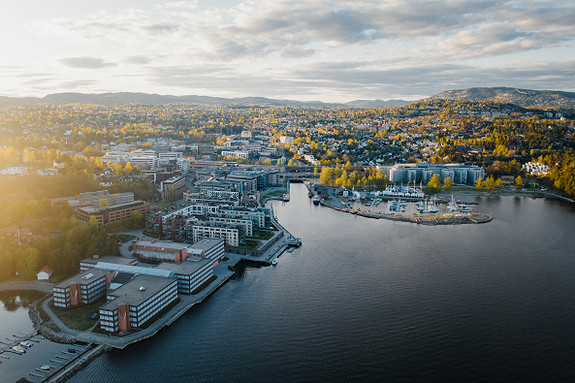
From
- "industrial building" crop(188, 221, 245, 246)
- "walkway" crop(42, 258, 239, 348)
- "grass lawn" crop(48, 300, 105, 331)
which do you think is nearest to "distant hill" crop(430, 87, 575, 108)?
"industrial building" crop(188, 221, 245, 246)

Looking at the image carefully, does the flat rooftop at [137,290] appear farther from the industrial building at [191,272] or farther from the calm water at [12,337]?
the calm water at [12,337]

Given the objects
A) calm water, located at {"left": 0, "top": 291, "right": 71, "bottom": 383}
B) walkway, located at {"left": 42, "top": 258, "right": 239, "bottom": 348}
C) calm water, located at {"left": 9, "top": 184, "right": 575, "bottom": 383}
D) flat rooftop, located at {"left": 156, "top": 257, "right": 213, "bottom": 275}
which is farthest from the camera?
flat rooftop, located at {"left": 156, "top": 257, "right": 213, "bottom": 275}

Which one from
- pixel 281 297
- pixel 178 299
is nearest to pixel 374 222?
pixel 281 297

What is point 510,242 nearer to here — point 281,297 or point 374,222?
point 374,222

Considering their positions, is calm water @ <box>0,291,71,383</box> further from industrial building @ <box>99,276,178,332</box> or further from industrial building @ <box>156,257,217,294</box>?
industrial building @ <box>156,257,217,294</box>

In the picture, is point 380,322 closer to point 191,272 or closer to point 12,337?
point 191,272
